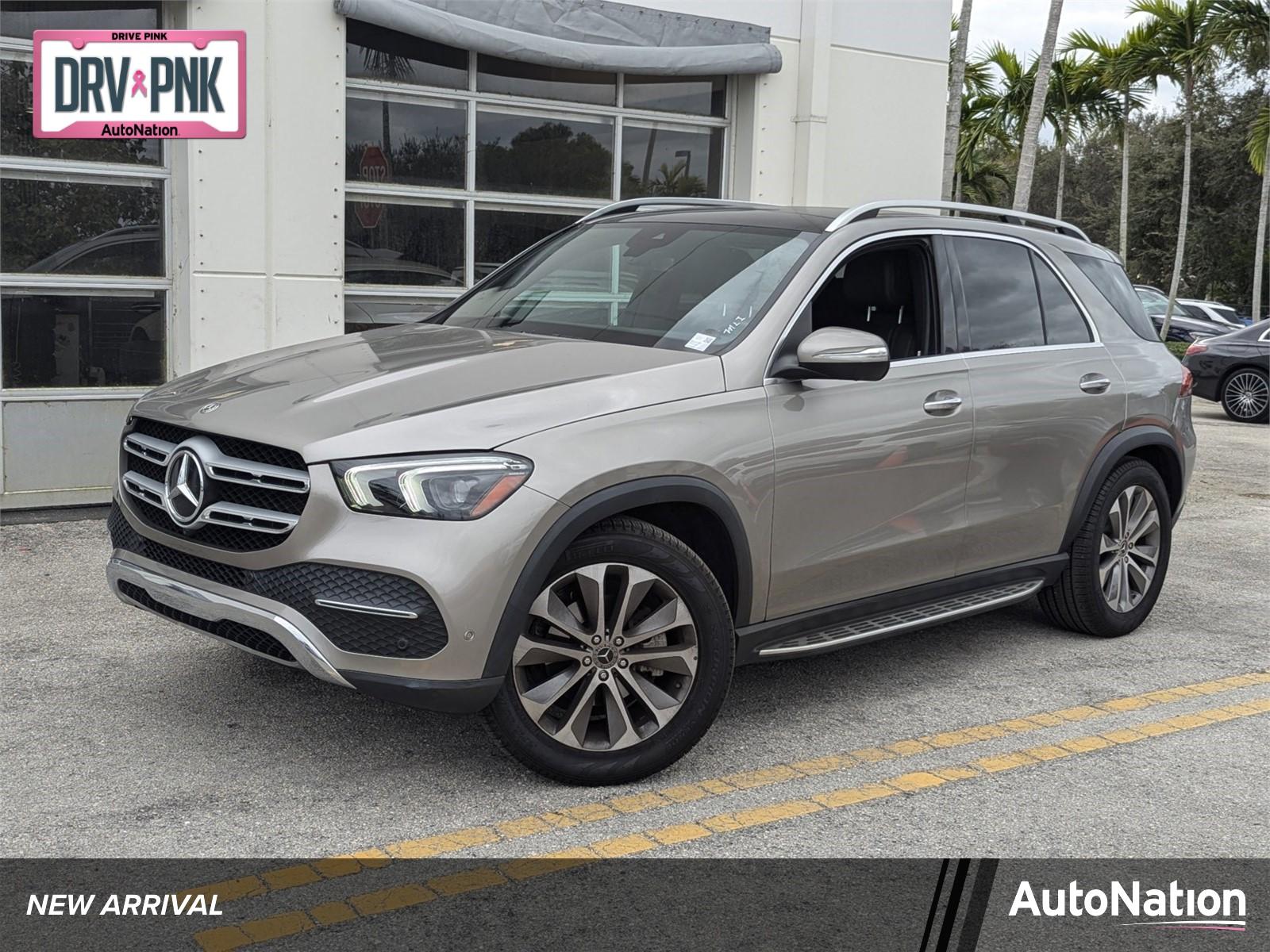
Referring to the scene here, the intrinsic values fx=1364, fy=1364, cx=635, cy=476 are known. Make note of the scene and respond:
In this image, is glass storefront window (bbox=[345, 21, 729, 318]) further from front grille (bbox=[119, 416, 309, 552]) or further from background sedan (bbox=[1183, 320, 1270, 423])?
background sedan (bbox=[1183, 320, 1270, 423])

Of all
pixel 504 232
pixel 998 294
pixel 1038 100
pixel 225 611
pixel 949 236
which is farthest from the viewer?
pixel 1038 100

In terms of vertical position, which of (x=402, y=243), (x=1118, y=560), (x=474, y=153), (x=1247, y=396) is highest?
(x=474, y=153)

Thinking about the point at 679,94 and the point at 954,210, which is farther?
the point at 679,94

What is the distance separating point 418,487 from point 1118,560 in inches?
144

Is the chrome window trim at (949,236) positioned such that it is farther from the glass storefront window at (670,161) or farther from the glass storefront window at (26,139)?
Answer: the glass storefront window at (26,139)

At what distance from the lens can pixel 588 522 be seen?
3.95 m

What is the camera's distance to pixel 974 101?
32312 mm

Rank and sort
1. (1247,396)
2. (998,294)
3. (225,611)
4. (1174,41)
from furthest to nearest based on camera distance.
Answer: (1174,41) → (1247,396) → (998,294) → (225,611)

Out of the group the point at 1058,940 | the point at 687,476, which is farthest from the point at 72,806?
the point at 1058,940

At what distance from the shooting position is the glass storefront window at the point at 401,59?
920 centimetres

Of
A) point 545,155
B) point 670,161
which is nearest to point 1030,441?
point 545,155

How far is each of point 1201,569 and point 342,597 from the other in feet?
19.1

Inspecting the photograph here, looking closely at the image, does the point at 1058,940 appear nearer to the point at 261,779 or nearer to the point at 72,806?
the point at 261,779

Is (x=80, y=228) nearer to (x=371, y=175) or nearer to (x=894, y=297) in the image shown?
(x=371, y=175)
